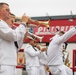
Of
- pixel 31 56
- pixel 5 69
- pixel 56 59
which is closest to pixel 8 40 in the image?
pixel 5 69

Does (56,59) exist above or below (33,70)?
above

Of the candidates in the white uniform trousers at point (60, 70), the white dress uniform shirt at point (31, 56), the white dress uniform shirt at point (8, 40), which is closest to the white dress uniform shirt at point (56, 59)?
the white uniform trousers at point (60, 70)

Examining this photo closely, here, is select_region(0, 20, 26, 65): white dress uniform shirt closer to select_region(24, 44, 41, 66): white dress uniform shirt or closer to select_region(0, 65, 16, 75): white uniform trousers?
select_region(0, 65, 16, 75): white uniform trousers

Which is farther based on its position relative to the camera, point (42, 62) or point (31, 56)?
point (42, 62)

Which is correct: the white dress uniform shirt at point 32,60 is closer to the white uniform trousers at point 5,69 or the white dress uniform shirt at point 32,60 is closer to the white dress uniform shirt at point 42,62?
the white dress uniform shirt at point 42,62

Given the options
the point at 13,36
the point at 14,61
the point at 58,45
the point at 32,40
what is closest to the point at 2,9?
the point at 13,36

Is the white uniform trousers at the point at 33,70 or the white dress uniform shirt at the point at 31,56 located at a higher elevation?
the white dress uniform shirt at the point at 31,56

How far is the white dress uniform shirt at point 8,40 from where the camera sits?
15.7ft

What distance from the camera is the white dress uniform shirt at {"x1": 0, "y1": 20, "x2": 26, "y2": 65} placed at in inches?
188

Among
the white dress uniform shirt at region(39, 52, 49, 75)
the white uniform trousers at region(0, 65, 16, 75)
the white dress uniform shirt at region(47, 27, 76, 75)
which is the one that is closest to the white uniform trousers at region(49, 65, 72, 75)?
the white dress uniform shirt at region(47, 27, 76, 75)

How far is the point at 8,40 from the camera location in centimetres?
490

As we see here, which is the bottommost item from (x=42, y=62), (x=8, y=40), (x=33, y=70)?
(x=33, y=70)

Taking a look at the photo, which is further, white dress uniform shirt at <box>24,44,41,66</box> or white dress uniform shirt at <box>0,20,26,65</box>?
white dress uniform shirt at <box>24,44,41,66</box>

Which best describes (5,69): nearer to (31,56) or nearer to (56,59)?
(56,59)
